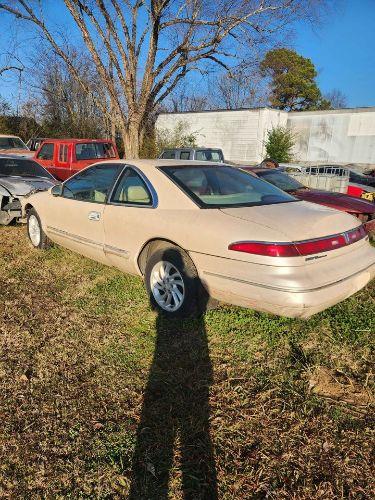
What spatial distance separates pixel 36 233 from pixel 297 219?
13.4 ft

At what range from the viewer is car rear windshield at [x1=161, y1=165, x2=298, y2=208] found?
3611mm

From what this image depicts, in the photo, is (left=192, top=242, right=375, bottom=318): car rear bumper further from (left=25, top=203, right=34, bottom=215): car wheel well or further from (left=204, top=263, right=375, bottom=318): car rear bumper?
Result: (left=25, top=203, right=34, bottom=215): car wheel well

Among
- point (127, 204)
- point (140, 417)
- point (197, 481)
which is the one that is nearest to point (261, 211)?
point (127, 204)

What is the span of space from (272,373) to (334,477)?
908 mm

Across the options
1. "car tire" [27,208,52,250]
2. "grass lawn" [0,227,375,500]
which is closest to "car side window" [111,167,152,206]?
"grass lawn" [0,227,375,500]

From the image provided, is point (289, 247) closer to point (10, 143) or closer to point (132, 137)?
point (10, 143)

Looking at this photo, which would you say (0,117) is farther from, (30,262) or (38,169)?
(30,262)

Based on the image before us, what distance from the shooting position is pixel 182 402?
254 cm

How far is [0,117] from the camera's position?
25078 mm

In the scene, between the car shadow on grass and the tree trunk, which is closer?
the car shadow on grass

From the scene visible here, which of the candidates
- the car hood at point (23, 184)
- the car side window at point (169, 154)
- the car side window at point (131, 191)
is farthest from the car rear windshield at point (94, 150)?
the car side window at point (131, 191)

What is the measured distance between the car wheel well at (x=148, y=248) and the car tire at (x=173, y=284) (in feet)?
0.15

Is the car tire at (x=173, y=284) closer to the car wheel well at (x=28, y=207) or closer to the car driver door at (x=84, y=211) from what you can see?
the car driver door at (x=84, y=211)

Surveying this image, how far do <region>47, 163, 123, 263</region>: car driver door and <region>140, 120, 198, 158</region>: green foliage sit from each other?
1753cm
